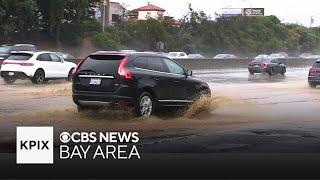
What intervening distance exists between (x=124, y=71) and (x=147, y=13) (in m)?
1.19

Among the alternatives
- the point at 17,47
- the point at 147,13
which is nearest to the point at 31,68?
the point at 17,47

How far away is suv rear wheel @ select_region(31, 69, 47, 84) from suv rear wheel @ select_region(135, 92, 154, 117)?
687cm

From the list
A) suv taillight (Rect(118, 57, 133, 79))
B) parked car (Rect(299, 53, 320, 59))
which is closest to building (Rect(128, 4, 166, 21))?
suv taillight (Rect(118, 57, 133, 79))

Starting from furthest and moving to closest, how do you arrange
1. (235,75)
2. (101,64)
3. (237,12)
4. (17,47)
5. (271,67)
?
(271,67) < (235,75) < (17,47) < (101,64) < (237,12)

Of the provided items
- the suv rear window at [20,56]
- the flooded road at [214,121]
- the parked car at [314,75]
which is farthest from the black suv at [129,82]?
the suv rear window at [20,56]

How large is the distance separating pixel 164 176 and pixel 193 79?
4.47 meters

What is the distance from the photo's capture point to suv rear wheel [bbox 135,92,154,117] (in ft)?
31.7

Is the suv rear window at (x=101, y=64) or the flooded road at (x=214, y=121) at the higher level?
the suv rear window at (x=101, y=64)

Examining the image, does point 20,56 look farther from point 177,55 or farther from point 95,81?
point 95,81

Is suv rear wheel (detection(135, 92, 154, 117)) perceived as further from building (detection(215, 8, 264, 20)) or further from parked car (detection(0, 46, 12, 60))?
parked car (detection(0, 46, 12, 60))

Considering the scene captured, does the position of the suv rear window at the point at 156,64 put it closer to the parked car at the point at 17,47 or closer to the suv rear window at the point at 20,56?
the parked car at the point at 17,47

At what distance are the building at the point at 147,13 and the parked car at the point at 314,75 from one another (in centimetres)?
372

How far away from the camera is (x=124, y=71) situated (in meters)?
9.62

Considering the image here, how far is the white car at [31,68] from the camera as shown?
16.2 meters
